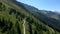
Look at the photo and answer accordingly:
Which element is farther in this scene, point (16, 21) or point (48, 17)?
point (16, 21)

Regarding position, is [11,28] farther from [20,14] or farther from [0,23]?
[20,14]

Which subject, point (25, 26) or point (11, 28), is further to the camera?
point (11, 28)

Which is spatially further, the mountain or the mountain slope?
the mountain

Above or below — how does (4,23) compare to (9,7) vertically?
below

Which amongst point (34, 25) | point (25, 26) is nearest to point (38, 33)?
point (34, 25)

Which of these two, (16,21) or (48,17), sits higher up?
(48,17)

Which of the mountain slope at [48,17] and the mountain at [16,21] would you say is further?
the mountain at [16,21]

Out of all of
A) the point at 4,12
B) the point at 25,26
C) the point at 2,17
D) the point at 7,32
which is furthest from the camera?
the point at 4,12

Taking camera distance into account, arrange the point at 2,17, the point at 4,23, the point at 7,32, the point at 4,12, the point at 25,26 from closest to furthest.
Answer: the point at 25,26, the point at 7,32, the point at 4,23, the point at 2,17, the point at 4,12

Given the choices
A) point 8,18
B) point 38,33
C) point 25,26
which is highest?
point 25,26
